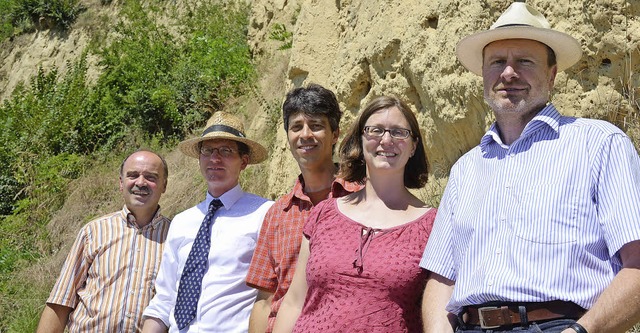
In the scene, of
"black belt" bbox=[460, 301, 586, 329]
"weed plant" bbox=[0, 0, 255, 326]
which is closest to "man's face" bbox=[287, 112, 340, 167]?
"black belt" bbox=[460, 301, 586, 329]

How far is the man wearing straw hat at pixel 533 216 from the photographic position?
2932 millimetres

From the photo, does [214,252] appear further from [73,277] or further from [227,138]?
[73,277]

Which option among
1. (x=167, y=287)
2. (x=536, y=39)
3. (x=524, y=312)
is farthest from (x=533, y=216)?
(x=167, y=287)

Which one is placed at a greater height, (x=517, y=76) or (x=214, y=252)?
(x=517, y=76)

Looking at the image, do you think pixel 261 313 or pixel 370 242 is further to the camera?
pixel 261 313

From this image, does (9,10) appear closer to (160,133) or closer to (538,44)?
A: (160,133)

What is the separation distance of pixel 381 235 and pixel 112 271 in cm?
218

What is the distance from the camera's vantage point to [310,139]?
4.36 m

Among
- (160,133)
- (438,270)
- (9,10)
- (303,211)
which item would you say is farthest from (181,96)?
(9,10)

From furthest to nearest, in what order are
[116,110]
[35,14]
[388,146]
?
[35,14], [116,110], [388,146]

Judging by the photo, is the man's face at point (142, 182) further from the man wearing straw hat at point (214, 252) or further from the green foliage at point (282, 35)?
the green foliage at point (282, 35)

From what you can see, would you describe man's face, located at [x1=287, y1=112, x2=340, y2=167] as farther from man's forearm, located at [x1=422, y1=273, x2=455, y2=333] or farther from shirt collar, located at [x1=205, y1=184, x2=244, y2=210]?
man's forearm, located at [x1=422, y1=273, x2=455, y2=333]

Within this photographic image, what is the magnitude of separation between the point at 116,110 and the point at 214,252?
416 inches

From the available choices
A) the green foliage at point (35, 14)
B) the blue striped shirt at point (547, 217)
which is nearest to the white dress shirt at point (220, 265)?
the blue striped shirt at point (547, 217)
